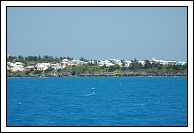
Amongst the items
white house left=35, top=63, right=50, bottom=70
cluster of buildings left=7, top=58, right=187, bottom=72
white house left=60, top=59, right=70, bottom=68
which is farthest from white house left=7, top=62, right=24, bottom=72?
white house left=60, top=59, right=70, bottom=68

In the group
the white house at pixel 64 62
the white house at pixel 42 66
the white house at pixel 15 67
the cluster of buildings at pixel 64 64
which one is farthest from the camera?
the white house at pixel 64 62

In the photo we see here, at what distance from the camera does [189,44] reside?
10969 mm

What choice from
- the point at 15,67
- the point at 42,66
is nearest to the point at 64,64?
the point at 42,66

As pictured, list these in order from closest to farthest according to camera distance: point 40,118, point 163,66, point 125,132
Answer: point 125,132, point 40,118, point 163,66

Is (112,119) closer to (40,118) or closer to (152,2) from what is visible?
(40,118)

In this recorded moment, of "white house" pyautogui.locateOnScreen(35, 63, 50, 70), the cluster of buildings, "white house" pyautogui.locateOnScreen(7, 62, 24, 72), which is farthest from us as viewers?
"white house" pyautogui.locateOnScreen(35, 63, 50, 70)

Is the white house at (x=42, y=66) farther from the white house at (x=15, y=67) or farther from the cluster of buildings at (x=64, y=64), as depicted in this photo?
the white house at (x=15, y=67)

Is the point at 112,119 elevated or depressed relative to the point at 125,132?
depressed

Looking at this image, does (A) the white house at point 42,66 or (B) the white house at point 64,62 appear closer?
(A) the white house at point 42,66

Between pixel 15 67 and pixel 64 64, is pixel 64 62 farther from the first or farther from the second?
pixel 15 67

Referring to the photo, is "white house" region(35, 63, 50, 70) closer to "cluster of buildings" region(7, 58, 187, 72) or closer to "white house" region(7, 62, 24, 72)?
"cluster of buildings" region(7, 58, 187, 72)

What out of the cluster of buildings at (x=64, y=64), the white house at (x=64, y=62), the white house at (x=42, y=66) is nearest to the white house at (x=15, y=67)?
the cluster of buildings at (x=64, y=64)

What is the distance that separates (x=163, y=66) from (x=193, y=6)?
143 metres

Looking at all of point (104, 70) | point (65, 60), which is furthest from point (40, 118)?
point (65, 60)
